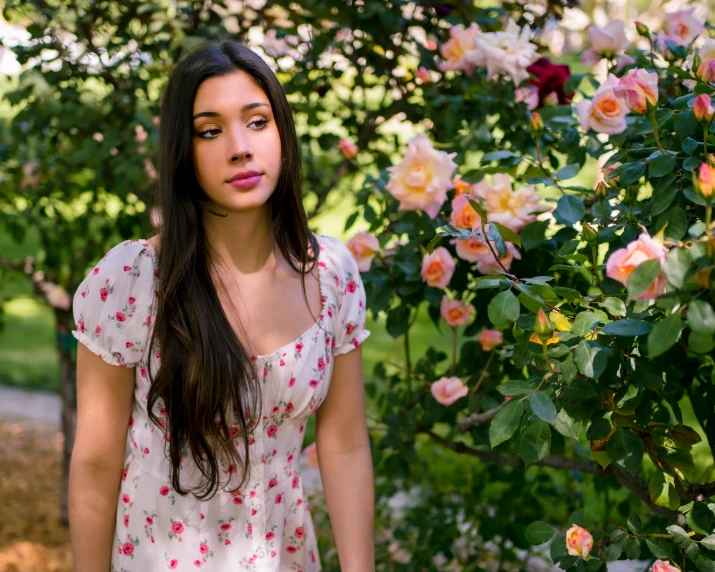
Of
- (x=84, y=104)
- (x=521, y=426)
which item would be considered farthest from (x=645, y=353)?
(x=84, y=104)

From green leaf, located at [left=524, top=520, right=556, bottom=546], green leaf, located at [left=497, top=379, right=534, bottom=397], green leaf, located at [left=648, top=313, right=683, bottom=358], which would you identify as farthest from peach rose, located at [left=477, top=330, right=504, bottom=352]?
green leaf, located at [left=648, top=313, right=683, bottom=358]

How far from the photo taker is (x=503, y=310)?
116 centimetres

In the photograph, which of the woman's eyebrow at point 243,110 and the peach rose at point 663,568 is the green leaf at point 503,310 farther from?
the woman's eyebrow at point 243,110

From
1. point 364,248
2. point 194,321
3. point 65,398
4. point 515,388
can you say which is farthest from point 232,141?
point 65,398

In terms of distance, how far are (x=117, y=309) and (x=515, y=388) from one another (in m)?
0.72

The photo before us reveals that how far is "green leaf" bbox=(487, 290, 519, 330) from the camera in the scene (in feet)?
3.81

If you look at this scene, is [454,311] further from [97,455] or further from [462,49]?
[97,455]

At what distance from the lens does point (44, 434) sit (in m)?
4.45

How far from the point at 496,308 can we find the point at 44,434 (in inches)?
150

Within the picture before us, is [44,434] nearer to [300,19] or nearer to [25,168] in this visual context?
[25,168]

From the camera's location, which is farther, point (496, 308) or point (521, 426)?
point (521, 426)

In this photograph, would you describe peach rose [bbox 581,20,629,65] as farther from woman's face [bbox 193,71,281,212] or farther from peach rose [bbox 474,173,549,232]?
woman's face [bbox 193,71,281,212]

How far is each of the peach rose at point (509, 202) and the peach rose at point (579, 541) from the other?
2.21ft

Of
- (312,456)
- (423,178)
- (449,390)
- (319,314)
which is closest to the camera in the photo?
(319,314)
